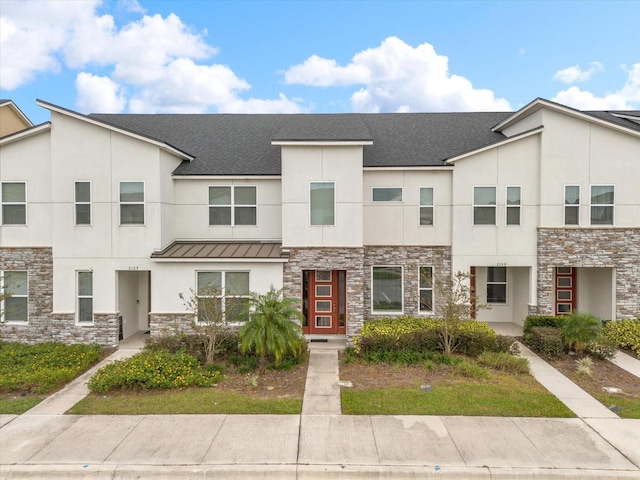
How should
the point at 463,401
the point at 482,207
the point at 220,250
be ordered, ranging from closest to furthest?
the point at 463,401, the point at 220,250, the point at 482,207

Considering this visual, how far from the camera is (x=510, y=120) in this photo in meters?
15.6

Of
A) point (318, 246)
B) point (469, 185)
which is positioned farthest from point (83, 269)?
point (469, 185)

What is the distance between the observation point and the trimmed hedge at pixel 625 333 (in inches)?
498

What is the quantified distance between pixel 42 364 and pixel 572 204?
17241 millimetres

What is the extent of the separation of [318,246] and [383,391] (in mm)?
5297

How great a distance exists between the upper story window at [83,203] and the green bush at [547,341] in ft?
48.7

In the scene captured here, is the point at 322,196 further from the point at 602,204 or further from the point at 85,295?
the point at 602,204

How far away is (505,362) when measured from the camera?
35.2 ft

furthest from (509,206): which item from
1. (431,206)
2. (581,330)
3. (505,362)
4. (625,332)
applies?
(505,362)

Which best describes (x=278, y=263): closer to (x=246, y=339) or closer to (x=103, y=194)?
(x=246, y=339)

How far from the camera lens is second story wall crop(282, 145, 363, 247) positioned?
13047 mm

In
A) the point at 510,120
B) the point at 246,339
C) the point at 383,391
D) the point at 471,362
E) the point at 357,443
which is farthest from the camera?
the point at 510,120

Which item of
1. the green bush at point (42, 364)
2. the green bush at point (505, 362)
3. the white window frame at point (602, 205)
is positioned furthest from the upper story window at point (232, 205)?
the white window frame at point (602, 205)

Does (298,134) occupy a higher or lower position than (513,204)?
higher
